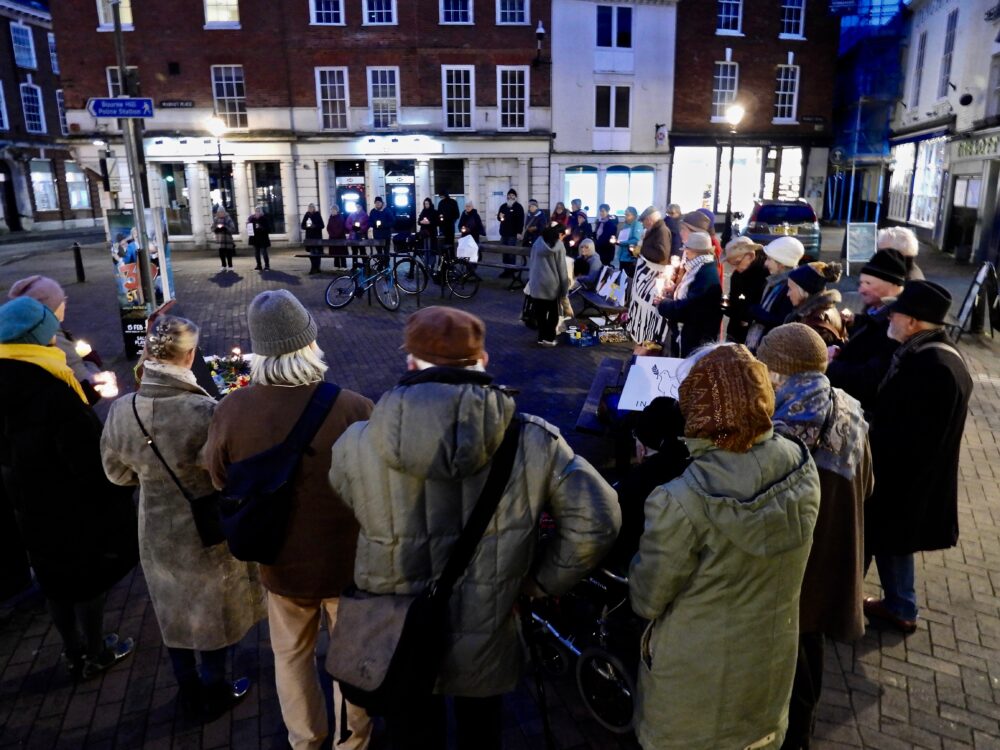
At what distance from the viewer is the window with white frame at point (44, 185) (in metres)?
37.4

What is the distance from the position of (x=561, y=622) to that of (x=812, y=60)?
3321cm

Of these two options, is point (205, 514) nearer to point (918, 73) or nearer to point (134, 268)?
point (134, 268)

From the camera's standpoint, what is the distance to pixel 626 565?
114 inches

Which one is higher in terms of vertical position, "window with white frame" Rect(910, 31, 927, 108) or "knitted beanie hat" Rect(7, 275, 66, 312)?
"window with white frame" Rect(910, 31, 927, 108)

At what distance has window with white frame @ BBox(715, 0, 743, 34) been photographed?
2967 cm

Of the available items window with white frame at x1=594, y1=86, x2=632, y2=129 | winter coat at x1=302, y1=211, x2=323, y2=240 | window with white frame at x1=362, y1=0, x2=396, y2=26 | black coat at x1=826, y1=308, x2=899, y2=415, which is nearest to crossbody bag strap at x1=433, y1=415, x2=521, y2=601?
black coat at x1=826, y1=308, x2=899, y2=415

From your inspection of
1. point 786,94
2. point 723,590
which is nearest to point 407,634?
point 723,590

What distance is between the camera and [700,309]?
640cm

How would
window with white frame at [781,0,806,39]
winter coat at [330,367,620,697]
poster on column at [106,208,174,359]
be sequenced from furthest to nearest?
window with white frame at [781,0,806,39], poster on column at [106,208,174,359], winter coat at [330,367,620,697]

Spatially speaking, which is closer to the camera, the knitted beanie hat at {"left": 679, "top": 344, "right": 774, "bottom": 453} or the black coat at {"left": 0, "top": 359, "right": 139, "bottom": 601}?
the knitted beanie hat at {"left": 679, "top": 344, "right": 774, "bottom": 453}

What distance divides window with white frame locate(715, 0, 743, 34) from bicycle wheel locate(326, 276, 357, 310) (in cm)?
2288

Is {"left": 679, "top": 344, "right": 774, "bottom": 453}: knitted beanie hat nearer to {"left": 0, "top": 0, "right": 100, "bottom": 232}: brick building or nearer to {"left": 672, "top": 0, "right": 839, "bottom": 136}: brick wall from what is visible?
{"left": 672, "top": 0, "right": 839, "bottom": 136}: brick wall

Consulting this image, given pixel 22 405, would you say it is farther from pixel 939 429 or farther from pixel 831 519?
pixel 939 429

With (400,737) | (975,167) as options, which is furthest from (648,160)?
(400,737)
